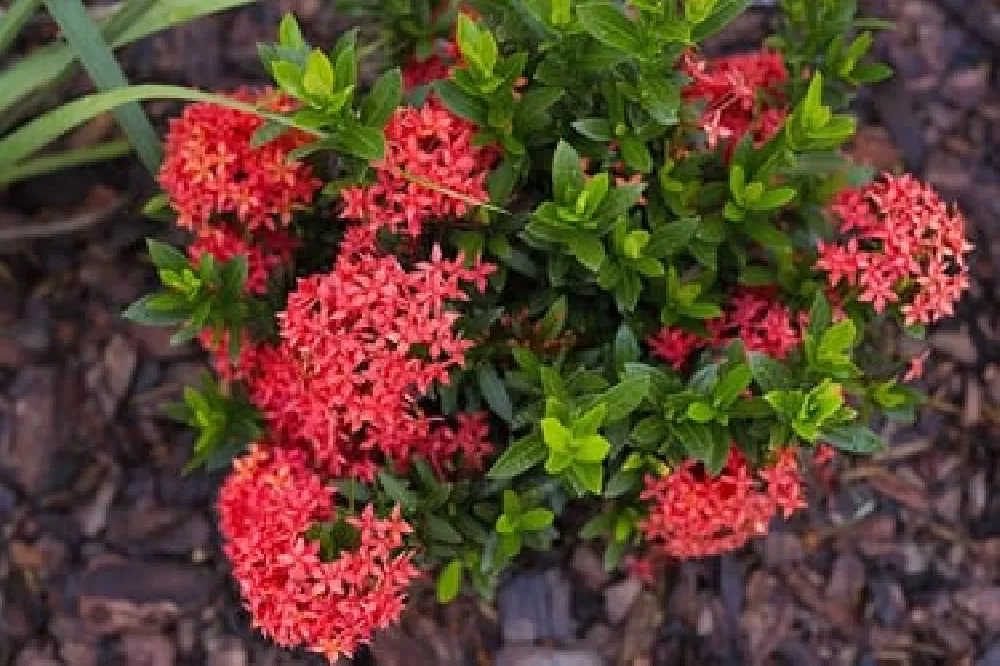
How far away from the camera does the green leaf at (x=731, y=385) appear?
5.74 ft

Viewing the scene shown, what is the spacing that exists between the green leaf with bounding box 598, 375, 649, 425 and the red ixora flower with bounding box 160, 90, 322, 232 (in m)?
0.52

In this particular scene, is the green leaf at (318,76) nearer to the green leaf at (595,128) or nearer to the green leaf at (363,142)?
the green leaf at (363,142)

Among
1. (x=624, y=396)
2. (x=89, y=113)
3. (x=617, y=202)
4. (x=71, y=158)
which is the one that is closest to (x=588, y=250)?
(x=617, y=202)

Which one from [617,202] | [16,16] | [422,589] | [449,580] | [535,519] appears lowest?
[422,589]

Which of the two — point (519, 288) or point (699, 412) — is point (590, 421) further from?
point (519, 288)

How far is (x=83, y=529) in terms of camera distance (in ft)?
8.16

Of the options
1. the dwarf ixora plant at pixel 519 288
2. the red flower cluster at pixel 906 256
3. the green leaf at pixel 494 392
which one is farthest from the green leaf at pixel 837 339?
the green leaf at pixel 494 392

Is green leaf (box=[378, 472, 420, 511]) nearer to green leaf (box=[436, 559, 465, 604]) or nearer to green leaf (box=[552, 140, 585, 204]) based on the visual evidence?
green leaf (box=[436, 559, 465, 604])

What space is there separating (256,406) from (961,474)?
49.9 inches

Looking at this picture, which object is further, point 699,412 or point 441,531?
point 441,531

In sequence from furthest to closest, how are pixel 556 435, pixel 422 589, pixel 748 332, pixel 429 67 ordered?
pixel 422 589, pixel 429 67, pixel 748 332, pixel 556 435

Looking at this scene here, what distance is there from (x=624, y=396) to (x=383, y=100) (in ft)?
1.56

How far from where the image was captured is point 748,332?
6.57 ft

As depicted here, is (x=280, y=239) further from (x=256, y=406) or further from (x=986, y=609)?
(x=986, y=609)
